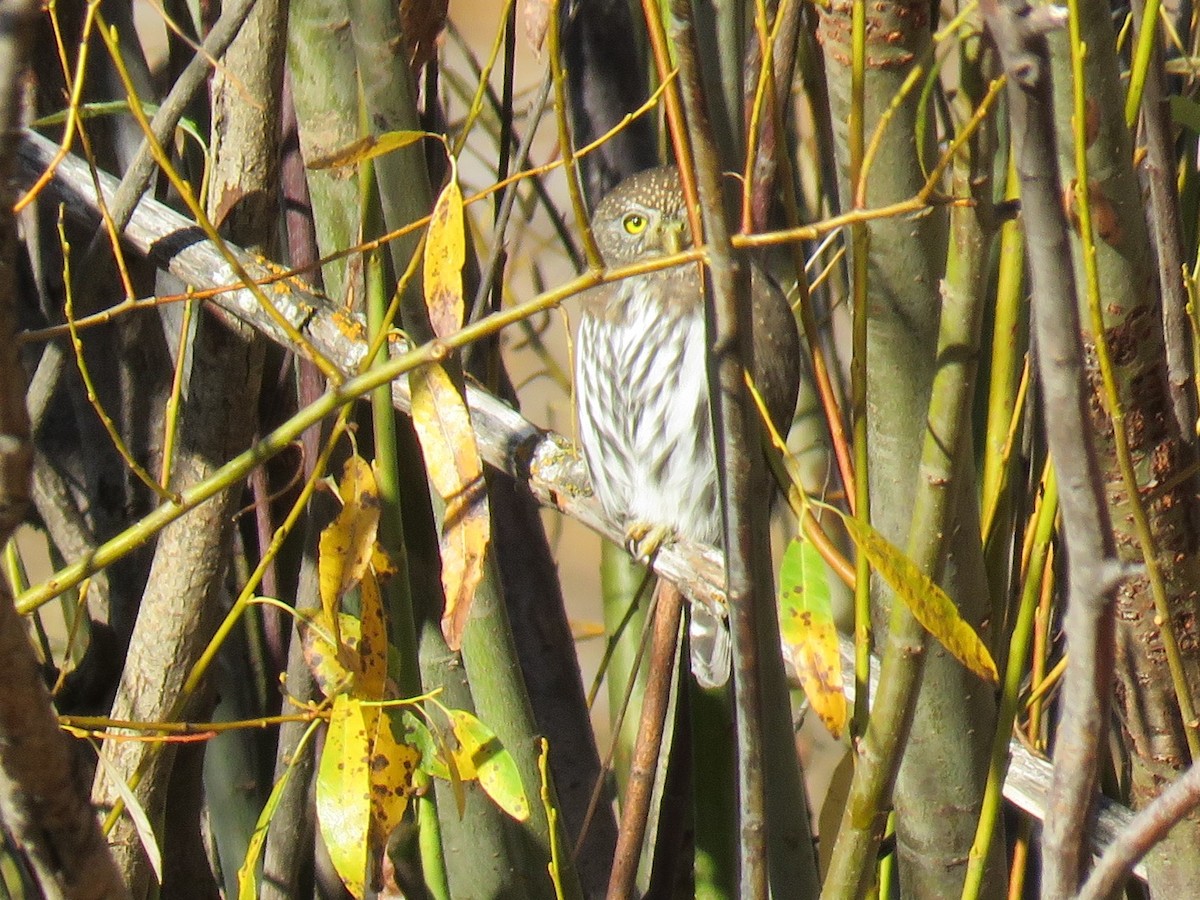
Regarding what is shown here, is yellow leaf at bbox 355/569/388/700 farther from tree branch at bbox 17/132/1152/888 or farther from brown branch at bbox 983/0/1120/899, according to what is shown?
brown branch at bbox 983/0/1120/899

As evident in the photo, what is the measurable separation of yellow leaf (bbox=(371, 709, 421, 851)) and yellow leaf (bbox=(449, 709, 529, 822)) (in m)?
0.04

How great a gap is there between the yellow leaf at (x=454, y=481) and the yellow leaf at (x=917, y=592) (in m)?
0.30

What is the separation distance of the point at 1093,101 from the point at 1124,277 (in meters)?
0.15

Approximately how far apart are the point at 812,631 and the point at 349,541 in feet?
1.19

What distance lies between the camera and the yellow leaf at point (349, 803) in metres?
1.00

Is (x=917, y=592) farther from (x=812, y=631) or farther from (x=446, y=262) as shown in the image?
(x=446, y=262)

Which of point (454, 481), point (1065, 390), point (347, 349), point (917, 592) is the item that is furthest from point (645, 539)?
point (1065, 390)

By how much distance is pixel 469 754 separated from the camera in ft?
3.50

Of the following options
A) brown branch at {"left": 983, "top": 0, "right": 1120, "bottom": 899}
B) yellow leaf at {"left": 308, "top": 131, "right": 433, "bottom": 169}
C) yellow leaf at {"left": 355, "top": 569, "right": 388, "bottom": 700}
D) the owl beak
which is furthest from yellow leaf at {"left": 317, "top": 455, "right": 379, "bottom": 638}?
the owl beak

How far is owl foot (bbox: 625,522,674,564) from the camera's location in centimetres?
167

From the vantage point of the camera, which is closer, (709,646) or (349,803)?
(349,803)

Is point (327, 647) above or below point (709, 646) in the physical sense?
above

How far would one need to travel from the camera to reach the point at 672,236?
7.03 ft

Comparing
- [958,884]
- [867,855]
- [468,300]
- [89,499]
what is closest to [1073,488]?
[867,855]
